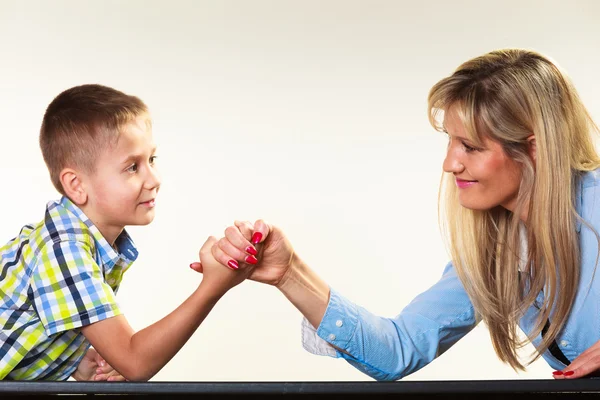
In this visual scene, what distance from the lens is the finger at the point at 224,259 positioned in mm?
1504

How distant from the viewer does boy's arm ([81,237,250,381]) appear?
4.65 ft

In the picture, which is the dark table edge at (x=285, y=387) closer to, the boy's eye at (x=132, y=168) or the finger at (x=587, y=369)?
A: the finger at (x=587, y=369)

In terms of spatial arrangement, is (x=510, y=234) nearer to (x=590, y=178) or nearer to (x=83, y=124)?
(x=590, y=178)

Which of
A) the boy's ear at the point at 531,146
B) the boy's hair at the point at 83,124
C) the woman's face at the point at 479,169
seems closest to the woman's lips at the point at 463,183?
the woman's face at the point at 479,169

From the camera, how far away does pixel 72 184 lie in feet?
5.46

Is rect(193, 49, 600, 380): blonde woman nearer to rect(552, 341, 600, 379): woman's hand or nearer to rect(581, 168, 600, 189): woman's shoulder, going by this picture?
rect(581, 168, 600, 189): woman's shoulder

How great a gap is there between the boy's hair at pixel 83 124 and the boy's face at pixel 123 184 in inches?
0.8

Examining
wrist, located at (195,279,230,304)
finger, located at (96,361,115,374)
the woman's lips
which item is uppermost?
the woman's lips

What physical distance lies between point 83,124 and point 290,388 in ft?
2.59

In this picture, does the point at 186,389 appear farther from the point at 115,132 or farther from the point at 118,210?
the point at 115,132

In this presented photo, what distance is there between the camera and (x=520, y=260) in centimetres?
179

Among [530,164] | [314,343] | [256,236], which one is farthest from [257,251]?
[530,164]

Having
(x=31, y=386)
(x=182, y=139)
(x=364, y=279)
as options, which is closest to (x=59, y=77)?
(x=182, y=139)

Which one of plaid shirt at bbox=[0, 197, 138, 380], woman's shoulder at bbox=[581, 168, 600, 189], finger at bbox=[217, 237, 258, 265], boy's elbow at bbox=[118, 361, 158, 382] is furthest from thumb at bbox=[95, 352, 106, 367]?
woman's shoulder at bbox=[581, 168, 600, 189]
